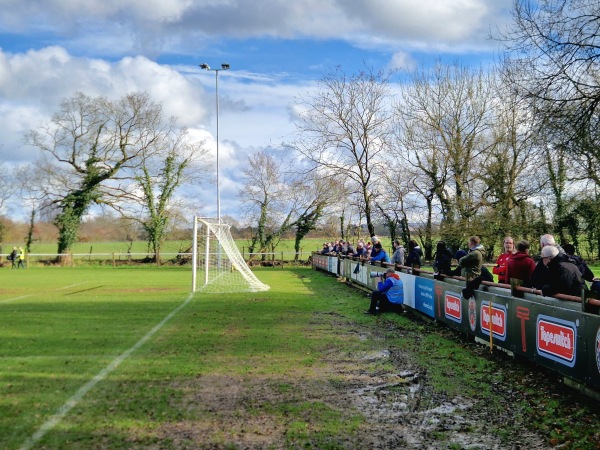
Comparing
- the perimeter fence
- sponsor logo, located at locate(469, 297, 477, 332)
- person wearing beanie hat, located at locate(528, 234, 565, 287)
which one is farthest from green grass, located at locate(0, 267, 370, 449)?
the perimeter fence

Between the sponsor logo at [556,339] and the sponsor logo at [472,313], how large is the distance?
7.91ft

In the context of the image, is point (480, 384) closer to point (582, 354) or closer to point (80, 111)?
point (582, 354)

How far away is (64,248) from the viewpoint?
153 feet

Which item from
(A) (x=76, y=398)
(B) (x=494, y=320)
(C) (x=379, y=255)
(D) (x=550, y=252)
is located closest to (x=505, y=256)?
(B) (x=494, y=320)

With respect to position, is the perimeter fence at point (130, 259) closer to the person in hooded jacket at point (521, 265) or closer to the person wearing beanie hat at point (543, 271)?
the person in hooded jacket at point (521, 265)

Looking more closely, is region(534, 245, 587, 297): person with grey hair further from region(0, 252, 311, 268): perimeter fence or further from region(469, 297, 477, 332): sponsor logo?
region(0, 252, 311, 268): perimeter fence

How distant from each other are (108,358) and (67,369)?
0.84 meters

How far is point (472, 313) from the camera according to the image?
10.1 metres

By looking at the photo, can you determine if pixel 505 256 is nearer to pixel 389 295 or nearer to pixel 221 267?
pixel 389 295

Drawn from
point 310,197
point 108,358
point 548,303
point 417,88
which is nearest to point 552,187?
point 417,88

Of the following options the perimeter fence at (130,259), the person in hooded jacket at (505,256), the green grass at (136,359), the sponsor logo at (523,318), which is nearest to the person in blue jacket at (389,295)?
the green grass at (136,359)

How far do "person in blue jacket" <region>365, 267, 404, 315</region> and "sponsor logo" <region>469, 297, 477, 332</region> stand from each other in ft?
14.0

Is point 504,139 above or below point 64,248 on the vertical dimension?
above

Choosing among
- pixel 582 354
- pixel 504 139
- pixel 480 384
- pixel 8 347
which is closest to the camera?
pixel 582 354
